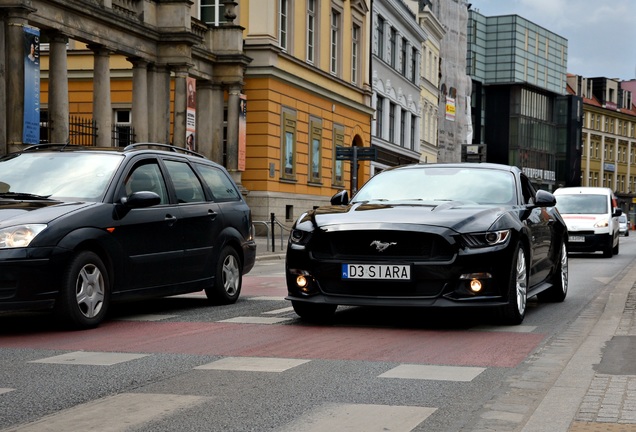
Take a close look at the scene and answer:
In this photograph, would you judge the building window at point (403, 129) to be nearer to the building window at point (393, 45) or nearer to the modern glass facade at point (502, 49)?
the building window at point (393, 45)

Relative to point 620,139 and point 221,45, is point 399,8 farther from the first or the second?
point 620,139

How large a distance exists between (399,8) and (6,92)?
36704 mm

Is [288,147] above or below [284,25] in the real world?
below

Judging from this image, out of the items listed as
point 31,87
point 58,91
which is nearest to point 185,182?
→ point 31,87

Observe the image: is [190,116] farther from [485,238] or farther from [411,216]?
[485,238]

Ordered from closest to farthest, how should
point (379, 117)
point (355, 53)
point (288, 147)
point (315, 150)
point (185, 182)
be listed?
point (185, 182)
point (288, 147)
point (315, 150)
point (355, 53)
point (379, 117)

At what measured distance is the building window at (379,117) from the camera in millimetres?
55094

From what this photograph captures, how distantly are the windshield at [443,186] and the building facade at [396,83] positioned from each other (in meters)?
41.9

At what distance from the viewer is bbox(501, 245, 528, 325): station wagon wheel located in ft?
31.4

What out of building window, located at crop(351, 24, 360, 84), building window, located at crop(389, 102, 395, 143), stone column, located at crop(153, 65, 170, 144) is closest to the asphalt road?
stone column, located at crop(153, 65, 170, 144)

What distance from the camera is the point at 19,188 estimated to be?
394 inches

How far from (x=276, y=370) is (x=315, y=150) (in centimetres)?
3787

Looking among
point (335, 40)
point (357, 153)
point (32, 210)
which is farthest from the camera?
point (335, 40)

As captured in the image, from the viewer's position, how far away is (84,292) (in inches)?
367
